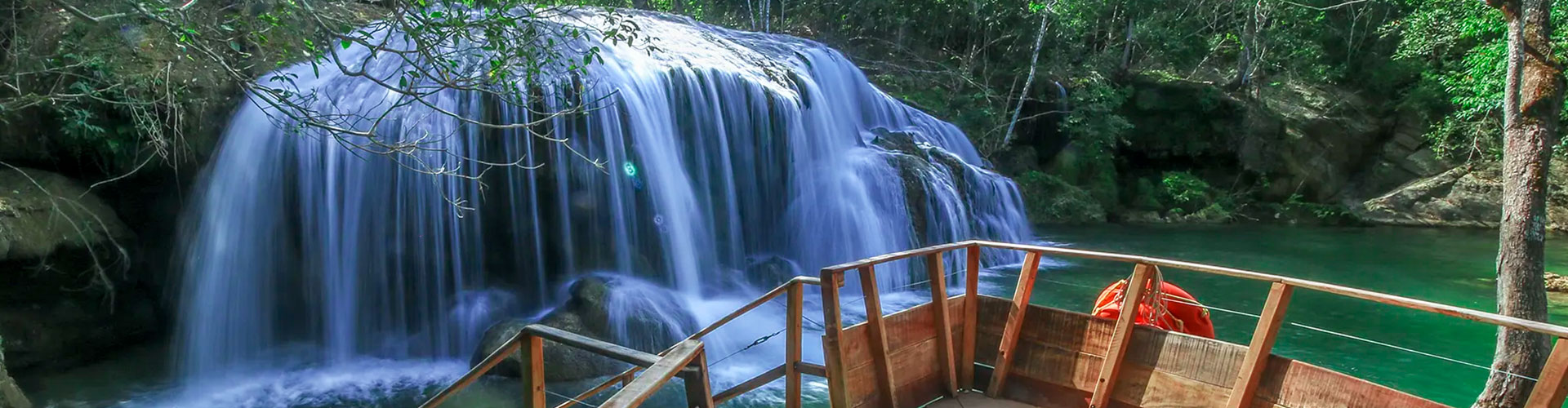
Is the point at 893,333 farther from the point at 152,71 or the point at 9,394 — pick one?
the point at 152,71

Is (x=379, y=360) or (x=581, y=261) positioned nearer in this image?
(x=379, y=360)

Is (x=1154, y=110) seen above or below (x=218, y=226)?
above

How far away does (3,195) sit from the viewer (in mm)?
8438

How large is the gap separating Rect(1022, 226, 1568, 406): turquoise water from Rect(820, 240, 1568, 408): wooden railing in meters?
4.73

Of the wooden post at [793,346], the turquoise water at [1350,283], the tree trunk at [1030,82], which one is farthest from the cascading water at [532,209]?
the tree trunk at [1030,82]

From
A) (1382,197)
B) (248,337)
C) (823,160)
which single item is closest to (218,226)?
(248,337)

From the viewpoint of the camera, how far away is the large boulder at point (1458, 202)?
1962 cm

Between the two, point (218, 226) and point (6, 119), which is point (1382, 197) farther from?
point (6, 119)

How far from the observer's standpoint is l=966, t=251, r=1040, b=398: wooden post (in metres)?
5.55

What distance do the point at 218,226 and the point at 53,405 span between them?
7.44 ft

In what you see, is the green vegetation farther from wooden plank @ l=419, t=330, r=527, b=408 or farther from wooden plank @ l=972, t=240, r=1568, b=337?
wooden plank @ l=419, t=330, r=527, b=408

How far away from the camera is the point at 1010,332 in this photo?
18.7 ft

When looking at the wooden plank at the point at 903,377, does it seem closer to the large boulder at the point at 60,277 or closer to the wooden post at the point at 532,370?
the wooden post at the point at 532,370

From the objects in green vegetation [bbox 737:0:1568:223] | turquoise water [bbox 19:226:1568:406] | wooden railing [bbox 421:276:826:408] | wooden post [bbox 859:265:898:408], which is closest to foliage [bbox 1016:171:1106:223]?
green vegetation [bbox 737:0:1568:223]
